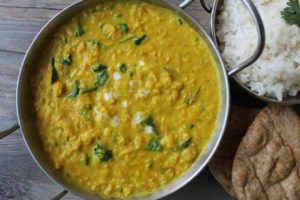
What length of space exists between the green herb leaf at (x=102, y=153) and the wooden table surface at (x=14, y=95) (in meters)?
0.54

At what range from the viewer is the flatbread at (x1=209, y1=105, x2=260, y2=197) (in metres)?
2.86

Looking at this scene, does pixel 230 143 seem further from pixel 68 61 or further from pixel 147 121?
pixel 68 61

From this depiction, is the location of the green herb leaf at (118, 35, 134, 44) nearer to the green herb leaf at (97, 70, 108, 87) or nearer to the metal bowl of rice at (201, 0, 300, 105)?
the green herb leaf at (97, 70, 108, 87)

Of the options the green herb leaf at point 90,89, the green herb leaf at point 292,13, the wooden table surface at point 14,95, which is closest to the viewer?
the green herb leaf at point 292,13

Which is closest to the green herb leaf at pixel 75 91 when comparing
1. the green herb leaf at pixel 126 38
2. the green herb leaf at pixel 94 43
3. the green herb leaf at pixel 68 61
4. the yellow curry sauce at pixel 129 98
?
the yellow curry sauce at pixel 129 98

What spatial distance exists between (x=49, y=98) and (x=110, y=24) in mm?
521

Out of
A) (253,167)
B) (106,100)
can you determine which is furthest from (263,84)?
(106,100)

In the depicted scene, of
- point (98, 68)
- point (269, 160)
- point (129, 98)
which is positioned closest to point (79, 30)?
point (98, 68)

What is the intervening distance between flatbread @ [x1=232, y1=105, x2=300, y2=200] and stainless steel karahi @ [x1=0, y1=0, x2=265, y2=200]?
223mm

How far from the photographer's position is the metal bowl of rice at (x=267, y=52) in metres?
2.70

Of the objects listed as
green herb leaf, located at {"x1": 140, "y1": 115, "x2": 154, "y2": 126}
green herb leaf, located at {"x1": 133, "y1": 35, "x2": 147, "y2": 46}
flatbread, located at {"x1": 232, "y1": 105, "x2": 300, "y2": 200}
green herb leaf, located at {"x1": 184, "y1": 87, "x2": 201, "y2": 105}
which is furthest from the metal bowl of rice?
green herb leaf, located at {"x1": 140, "y1": 115, "x2": 154, "y2": 126}

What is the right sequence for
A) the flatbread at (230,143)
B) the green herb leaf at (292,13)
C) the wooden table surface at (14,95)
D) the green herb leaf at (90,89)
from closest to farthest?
1. the green herb leaf at (292,13)
2. the green herb leaf at (90,89)
3. the flatbread at (230,143)
4. the wooden table surface at (14,95)

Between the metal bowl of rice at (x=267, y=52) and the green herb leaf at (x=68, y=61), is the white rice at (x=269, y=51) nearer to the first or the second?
the metal bowl of rice at (x=267, y=52)

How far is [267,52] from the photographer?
2.73 meters
